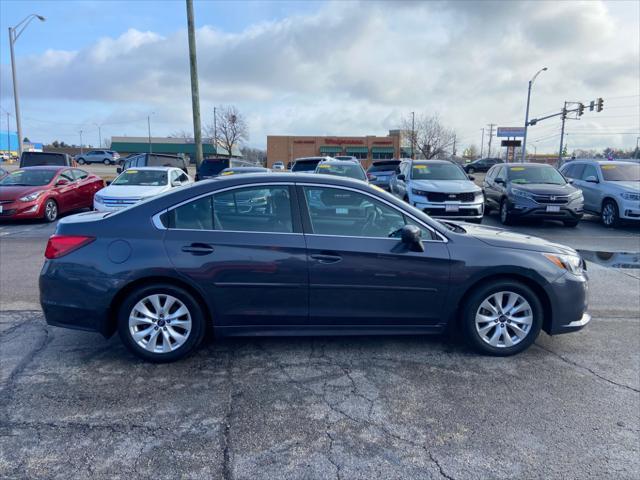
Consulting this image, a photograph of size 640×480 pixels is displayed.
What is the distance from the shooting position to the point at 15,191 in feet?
38.1

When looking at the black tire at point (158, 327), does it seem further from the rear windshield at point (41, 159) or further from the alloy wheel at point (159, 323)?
the rear windshield at point (41, 159)

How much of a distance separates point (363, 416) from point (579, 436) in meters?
1.40

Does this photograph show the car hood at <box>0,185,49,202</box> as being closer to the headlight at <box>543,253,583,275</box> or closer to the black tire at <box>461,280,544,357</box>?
the black tire at <box>461,280,544,357</box>

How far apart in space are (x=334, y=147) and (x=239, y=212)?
211ft

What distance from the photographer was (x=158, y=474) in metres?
2.56

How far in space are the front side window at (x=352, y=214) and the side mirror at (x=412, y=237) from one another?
14 cm

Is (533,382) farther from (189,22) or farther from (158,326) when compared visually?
(189,22)

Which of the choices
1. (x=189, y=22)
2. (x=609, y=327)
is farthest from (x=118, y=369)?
(x=189, y=22)

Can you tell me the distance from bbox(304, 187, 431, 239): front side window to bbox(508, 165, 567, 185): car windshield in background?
9.42m

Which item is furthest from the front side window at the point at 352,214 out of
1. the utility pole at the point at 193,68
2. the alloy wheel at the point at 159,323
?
the utility pole at the point at 193,68

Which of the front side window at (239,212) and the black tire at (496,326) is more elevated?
the front side window at (239,212)

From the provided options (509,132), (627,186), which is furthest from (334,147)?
(627,186)

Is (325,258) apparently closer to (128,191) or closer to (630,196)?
(128,191)

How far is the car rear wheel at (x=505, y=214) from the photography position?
1197 cm
